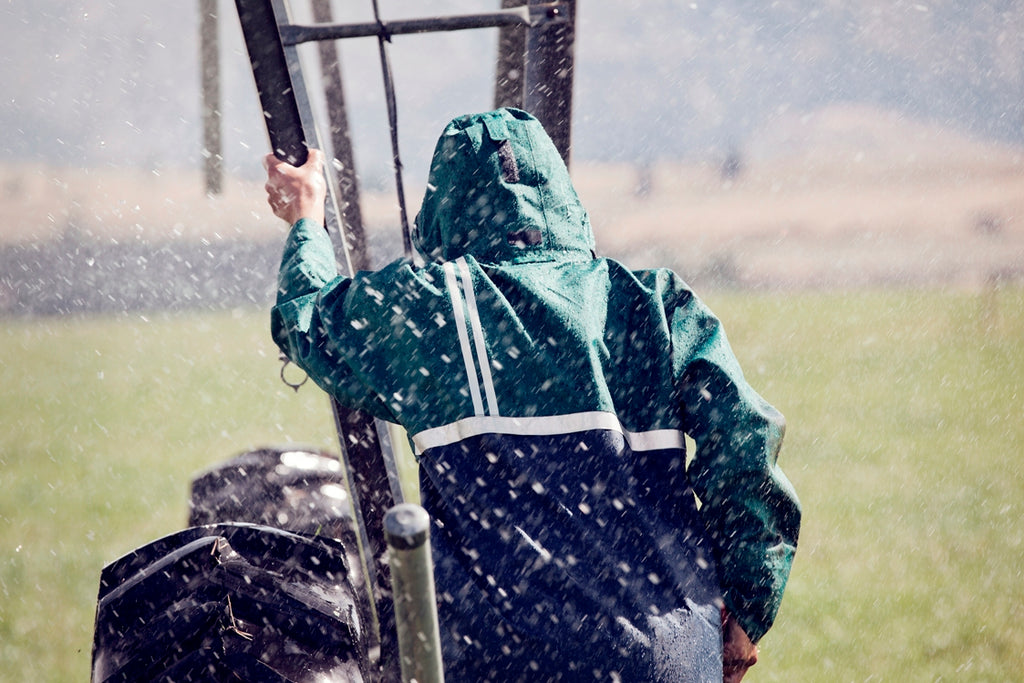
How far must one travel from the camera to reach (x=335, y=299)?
5.34 feet

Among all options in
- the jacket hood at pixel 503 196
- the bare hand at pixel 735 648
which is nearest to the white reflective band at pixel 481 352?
the jacket hood at pixel 503 196

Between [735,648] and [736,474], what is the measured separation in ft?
1.40

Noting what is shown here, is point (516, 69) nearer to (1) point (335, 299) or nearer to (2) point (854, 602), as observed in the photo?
(1) point (335, 299)

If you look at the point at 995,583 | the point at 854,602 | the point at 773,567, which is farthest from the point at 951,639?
the point at 773,567

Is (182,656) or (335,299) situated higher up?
(335,299)

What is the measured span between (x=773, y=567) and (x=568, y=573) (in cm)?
45

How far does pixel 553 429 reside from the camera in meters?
1.50

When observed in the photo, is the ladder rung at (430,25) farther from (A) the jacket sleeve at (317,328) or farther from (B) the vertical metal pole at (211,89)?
(B) the vertical metal pole at (211,89)

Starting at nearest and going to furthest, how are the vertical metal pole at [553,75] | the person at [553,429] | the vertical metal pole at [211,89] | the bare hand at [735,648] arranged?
the person at [553,429] → the bare hand at [735,648] → the vertical metal pole at [553,75] → the vertical metal pole at [211,89]

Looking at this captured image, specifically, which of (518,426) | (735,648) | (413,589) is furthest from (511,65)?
(413,589)

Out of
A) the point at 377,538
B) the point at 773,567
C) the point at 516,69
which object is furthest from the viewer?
the point at 516,69

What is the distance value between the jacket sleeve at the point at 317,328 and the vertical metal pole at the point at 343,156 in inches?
42.8

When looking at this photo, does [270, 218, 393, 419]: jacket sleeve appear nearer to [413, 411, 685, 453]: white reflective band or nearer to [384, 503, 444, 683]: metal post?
[413, 411, 685, 453]: white reflective band

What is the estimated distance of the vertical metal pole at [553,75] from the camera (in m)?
2.52
